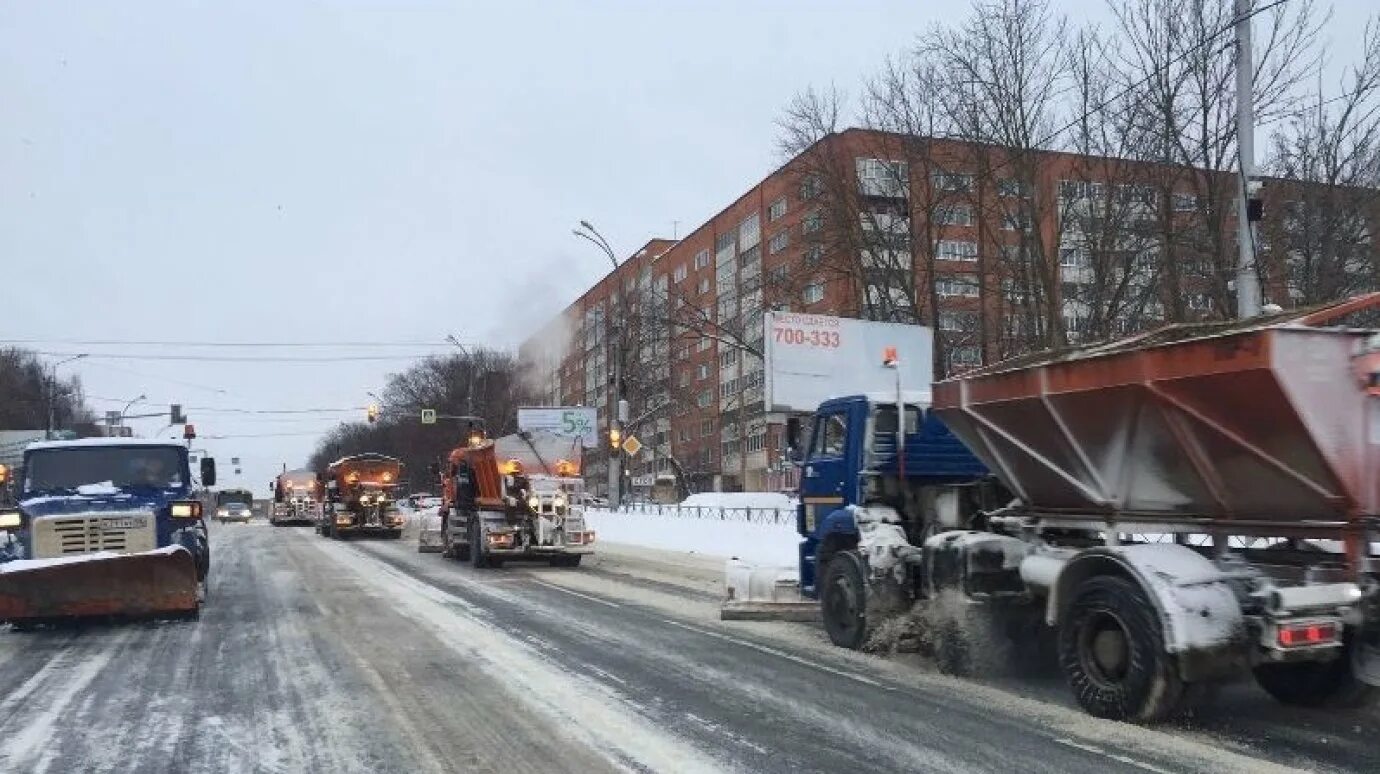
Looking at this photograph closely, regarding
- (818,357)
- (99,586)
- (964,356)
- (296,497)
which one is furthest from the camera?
(296,497)

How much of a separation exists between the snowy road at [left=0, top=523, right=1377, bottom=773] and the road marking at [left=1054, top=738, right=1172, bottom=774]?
2 centimetres

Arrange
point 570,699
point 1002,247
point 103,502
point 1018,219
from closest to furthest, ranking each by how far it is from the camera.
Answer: point 570,699 → point 103,502 → point 1018,219 → point 1002,247

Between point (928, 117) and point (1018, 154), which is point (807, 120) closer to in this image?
point (928, 117)

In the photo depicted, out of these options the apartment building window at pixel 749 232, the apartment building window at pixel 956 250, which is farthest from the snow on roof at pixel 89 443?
the apartment building window at pixel 749 232

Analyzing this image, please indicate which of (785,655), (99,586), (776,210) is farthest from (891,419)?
(776,210)

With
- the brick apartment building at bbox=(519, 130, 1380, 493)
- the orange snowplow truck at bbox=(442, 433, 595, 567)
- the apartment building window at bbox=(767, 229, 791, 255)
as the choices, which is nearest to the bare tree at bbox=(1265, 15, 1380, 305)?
the brick apartment building at bbox=(519, 130, 1380, 493)

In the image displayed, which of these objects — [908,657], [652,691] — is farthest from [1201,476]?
[652,691]

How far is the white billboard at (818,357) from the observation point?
23656 mm

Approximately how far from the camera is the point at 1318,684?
7418 millimetres

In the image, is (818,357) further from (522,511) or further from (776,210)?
(776,210)

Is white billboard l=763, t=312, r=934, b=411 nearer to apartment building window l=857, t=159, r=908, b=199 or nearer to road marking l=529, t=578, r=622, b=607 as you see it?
road marking l=529, t=578, r=622, b=607

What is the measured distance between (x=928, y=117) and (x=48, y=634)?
2626 centimetres

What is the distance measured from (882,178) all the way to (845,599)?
1042 inches

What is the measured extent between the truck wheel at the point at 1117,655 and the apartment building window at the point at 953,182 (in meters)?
24.5
